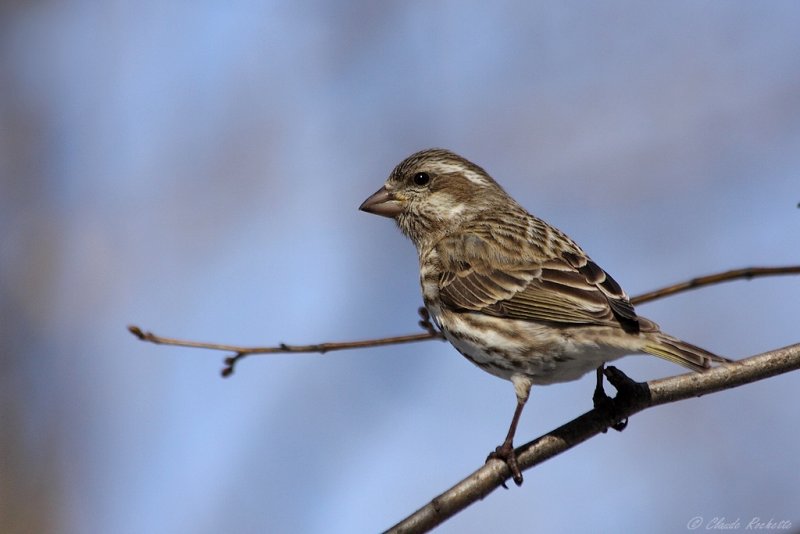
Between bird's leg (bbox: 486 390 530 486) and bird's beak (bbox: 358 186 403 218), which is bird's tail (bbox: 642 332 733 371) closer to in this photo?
bird's leg (bbox: 486 390 530 486)

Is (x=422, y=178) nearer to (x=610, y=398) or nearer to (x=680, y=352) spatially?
(x=610, y=398)

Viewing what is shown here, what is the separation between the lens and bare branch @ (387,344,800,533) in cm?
599

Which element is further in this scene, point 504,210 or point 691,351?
point 504,210

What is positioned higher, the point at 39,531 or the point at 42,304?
the point at 42,304

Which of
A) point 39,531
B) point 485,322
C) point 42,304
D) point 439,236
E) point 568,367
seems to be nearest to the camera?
point 568,367

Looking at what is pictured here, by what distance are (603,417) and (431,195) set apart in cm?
326

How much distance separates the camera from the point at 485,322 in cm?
777

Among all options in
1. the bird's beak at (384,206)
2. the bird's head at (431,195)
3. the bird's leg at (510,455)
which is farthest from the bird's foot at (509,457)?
the bird's beak at (384,206)

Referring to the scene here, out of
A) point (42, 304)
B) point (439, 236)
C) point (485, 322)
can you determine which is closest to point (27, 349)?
point (42, 304)

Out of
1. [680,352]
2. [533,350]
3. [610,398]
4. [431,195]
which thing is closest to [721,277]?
[680,352]

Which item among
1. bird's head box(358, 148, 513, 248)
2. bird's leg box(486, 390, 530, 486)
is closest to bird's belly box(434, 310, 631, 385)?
bird's leg box(486, 390, 530, 486)

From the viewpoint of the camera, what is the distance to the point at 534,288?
25.9 ft

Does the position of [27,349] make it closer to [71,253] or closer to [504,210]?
[71,253]

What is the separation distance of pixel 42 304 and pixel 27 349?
0.53 meters
